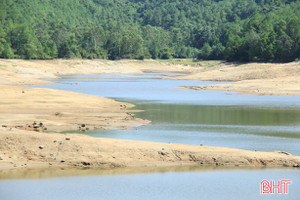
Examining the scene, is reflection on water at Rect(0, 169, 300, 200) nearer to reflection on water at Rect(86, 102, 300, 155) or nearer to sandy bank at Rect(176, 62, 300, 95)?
reflection on water at Rect(86, 102, 300, 155)

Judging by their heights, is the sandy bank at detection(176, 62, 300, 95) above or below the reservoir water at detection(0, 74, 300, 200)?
below

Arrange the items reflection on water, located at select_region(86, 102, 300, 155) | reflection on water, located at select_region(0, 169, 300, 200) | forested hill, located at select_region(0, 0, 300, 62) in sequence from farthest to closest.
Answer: forested hill, located at select_region(0, 0, 300, 62) < reflection on water, located at select_region(86, 102, 300, 155) < reflection on water, located at select_region(0, 169, 300, 200)

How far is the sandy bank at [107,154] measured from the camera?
819 inches

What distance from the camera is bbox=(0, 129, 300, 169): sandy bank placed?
68.3ft

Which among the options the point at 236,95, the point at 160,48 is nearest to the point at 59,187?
the point at 236,95

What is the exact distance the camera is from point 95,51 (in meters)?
148

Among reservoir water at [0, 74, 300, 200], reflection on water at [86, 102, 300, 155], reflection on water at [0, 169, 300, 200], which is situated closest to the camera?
reflection on water at [0, 169, 300, 200]

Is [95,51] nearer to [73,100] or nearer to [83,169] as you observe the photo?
[73,100]

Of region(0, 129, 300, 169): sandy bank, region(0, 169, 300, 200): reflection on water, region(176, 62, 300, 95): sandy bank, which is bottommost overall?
region(176, 62, 300, 95): sandy bank

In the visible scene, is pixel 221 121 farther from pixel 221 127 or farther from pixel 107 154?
pixel 107 154

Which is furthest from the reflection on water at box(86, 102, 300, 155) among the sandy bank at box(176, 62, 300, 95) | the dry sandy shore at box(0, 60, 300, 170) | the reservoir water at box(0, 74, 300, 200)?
the sandy bank at box(176, 62, 300, 95)

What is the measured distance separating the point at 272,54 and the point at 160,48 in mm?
73445

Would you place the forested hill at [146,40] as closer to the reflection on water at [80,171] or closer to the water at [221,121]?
the water at [221,121]

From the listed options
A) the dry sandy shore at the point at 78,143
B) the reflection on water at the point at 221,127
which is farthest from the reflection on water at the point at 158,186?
the reflection on water at the point at 221,127
